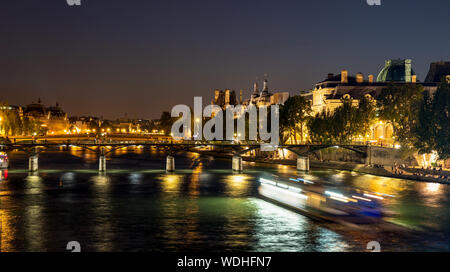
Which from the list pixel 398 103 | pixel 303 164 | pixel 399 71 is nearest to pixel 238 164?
pixel 303 164

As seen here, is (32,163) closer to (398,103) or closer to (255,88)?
(398,103)

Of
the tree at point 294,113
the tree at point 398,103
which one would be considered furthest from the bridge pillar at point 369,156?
the tree at point 294,113

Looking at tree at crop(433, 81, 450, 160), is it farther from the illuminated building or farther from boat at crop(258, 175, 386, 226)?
the illuminated building

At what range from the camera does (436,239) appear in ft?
126

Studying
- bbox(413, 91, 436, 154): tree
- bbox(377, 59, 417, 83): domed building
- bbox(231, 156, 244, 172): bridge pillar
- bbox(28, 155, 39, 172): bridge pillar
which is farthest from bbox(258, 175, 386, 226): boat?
bbox(377, 59, 417, 83): domed building

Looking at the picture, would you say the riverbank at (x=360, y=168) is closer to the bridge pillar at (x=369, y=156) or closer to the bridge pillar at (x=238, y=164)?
the bridge pillar at (x=369, y=156)

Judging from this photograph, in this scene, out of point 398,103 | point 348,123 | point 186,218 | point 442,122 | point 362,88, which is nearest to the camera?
point 186,218

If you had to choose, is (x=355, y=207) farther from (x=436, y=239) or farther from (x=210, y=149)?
(x=210, y=149)

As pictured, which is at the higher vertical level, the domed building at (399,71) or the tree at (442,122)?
the domed building at (399,71)

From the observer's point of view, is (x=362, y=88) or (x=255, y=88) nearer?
(x=362, y=88)

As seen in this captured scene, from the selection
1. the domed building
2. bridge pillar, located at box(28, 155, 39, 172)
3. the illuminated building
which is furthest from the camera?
the domed building

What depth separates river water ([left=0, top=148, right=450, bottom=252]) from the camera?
36.6 metres

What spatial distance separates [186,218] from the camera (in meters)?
45.6

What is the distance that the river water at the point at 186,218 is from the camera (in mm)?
36562
